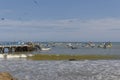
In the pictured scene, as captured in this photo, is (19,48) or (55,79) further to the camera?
(19,48)

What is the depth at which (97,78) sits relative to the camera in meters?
33.4

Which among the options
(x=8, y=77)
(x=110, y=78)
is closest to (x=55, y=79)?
(x=110, y=78)

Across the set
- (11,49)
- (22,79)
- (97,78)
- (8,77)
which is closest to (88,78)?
(97,78)

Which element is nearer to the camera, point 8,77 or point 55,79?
point 8,77

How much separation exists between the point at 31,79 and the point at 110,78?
6.93 metres

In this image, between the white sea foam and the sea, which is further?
the sea

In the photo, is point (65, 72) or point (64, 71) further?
point (64, 71)

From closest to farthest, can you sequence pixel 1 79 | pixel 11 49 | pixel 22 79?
1. pixel 1 79
2. pixel 22 79
3. pixel 11 49

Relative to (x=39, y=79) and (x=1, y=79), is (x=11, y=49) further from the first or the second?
(x=1, y=79)

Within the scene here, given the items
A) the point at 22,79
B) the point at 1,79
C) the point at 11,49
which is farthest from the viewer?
the point at 11,49

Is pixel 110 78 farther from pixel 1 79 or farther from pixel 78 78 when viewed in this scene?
pixel 1 79

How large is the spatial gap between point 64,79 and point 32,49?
83080mm

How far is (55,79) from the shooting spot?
105 feet

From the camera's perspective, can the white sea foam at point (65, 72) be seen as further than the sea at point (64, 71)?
No
